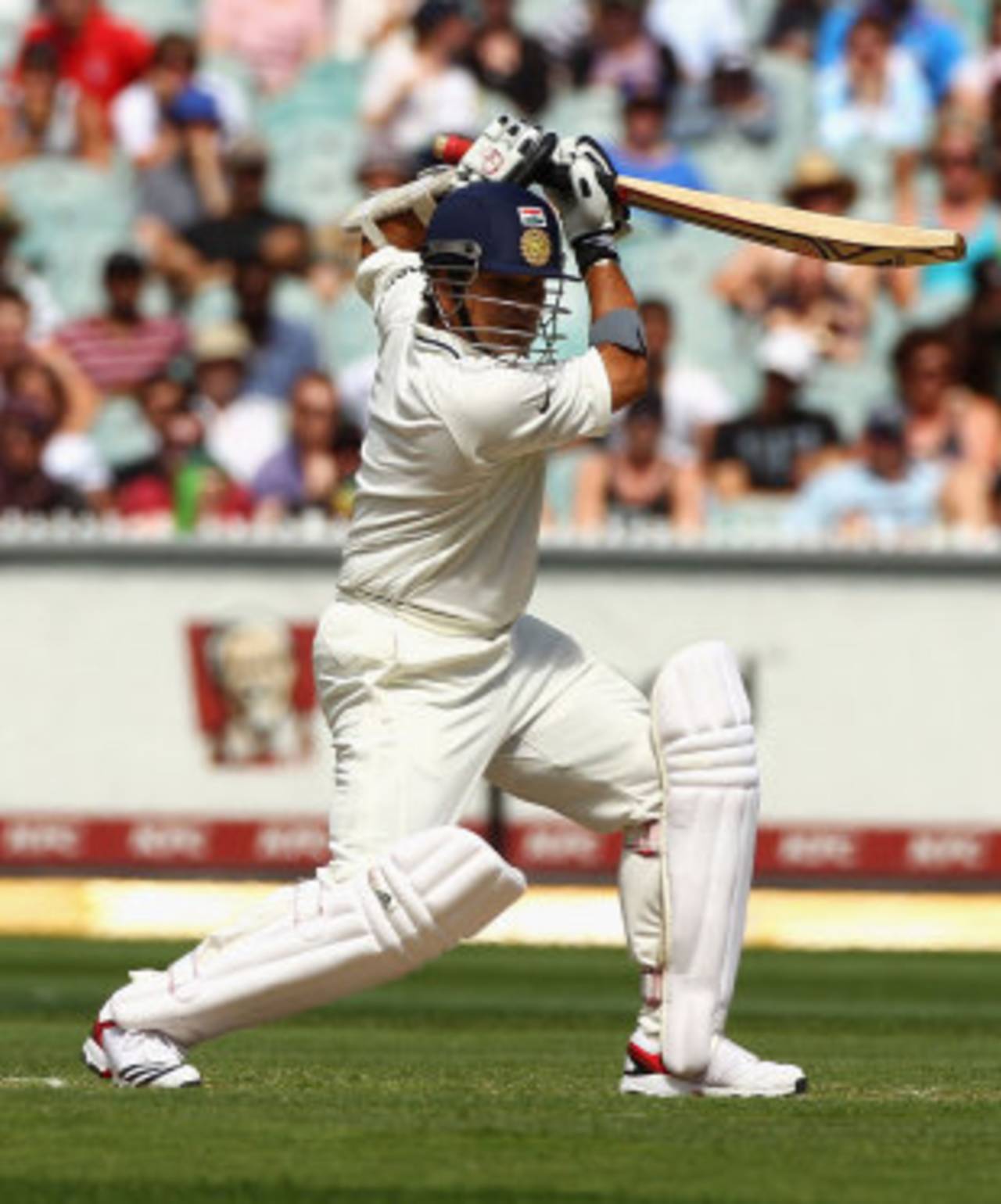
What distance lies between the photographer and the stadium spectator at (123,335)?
49.6 ft

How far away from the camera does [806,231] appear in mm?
6855

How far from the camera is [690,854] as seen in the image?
636 cm

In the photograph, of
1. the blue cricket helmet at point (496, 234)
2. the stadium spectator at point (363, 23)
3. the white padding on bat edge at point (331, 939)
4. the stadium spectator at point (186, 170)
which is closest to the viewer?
the white padding on bat edge at point (331, 939)

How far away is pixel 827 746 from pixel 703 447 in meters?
1.72

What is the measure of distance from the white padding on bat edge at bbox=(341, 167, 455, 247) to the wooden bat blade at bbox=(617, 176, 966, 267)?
0.37m

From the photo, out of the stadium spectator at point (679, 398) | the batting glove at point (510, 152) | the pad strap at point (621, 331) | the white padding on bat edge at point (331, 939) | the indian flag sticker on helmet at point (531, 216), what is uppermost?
the batting glove at point (510, 152)

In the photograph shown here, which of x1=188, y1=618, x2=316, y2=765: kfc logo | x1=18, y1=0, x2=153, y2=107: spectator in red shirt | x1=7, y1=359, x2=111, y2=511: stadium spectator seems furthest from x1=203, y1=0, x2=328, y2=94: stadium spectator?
x1=188, y1=618, x2=316, y2=765: kfc logo

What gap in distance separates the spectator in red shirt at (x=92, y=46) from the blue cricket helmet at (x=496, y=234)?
409 inches

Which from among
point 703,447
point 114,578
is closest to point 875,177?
point 703,447

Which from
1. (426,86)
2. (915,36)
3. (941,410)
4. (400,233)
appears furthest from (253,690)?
(400,233)

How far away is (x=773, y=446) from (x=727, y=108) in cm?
260

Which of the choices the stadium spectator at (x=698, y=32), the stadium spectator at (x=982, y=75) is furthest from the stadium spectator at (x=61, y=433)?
the stadium spectator at (x=982, y=75)

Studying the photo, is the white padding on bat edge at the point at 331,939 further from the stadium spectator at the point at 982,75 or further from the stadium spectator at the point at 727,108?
the stadium spectator at the point at 982,75

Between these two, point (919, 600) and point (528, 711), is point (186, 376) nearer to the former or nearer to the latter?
point (919, 600)
